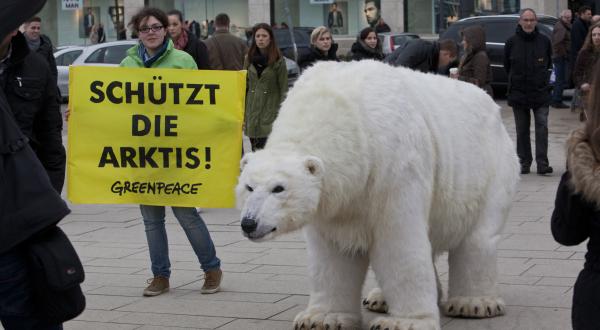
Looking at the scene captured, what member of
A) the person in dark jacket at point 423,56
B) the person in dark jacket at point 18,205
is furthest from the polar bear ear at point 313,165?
the person in dark jacket at point 423,56

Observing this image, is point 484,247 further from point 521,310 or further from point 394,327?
point 394,327

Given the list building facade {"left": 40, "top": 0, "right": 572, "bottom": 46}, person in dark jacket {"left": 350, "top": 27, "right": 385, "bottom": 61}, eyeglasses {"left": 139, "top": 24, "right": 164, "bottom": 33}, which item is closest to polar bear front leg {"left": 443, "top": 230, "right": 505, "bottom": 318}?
eyeglasses {"left": 139, "top": 24, "right": 164, "bottom": 33}

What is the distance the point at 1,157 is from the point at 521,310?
3.74 m

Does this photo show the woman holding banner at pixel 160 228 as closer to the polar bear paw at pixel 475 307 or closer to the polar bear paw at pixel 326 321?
the polar bear paw at pixel 326 321

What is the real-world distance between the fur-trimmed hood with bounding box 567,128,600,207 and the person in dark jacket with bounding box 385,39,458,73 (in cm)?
733

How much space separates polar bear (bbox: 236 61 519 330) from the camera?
567cm

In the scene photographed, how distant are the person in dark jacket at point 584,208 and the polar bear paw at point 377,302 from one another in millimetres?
2758

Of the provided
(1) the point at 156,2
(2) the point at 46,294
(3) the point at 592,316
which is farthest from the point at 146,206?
(1) the point at 156,2

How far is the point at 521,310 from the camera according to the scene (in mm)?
6863

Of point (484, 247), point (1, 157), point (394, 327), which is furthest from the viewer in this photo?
point (484, 247)

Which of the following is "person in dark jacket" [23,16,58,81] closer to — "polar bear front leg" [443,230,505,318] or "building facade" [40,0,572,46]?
"polar bear front leg" [443,230,505,318]

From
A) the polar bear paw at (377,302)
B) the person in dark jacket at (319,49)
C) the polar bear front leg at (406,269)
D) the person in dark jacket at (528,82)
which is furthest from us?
the person in dark jacket at (528,82)

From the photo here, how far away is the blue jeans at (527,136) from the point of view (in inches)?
533

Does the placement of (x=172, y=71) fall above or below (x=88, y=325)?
above
